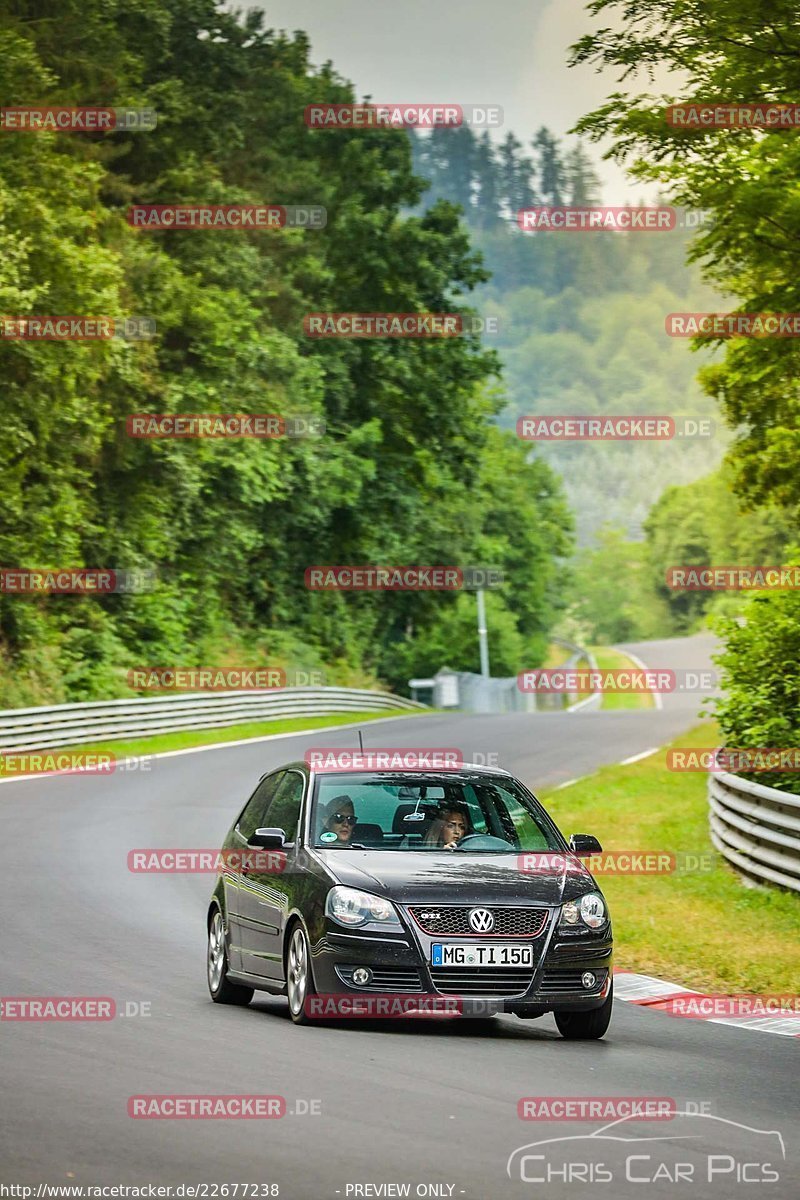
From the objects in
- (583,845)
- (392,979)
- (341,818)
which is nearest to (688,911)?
(583,845)

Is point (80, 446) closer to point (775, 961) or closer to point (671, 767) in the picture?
point (671, 767)

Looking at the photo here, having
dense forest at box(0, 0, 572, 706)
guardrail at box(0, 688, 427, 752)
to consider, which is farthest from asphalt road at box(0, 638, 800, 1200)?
dense forest at box(0, 0, 572, 706)

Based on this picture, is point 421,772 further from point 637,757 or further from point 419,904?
point 637,757

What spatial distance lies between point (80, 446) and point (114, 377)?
3.25m

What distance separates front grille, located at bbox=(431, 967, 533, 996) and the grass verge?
3.05 metres

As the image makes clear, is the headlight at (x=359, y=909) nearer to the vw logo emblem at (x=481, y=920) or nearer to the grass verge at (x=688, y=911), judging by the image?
the vw logo emblem at (x=481, y=920)

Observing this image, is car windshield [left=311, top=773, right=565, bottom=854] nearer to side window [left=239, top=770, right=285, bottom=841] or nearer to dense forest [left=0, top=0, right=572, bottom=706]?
side window [left=239, top=770, right=285, bottom=841]

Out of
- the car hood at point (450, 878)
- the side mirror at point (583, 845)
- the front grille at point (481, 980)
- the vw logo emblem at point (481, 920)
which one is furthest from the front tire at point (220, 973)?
the side mirror at point (583, 845)

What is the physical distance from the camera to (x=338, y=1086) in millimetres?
8227

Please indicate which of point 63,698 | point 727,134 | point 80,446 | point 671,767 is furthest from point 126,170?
point 727,134

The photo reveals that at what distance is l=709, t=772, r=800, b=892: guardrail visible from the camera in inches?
664

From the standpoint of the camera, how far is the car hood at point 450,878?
9992 mm

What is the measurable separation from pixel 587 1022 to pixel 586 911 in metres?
0.64

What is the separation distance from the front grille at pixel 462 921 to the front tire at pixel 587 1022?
0.66m
